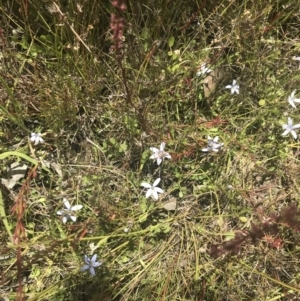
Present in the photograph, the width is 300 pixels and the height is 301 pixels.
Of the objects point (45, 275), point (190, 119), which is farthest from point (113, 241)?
point (190, 119)

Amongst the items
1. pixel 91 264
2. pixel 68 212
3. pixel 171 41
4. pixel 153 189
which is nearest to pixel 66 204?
pixel 68 212

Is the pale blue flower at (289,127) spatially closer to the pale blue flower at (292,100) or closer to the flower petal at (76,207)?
the pale blue flower at (292,100)

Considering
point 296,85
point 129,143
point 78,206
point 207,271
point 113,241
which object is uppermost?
point 296,85

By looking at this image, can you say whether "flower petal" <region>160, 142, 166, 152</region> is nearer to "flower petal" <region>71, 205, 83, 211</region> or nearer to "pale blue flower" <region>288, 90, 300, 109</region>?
"flower petal" <region>71, 205, 83, 211</region>

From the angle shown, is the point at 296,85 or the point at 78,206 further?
the point at 296,85

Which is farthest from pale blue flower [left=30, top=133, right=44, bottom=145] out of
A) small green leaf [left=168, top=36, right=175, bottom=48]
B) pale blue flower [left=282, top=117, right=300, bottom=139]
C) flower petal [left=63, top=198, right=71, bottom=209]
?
pale blue flower [left=282, top=117, right=300, bottom=139]

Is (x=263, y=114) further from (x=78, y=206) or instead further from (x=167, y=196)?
(x=78, y=206)


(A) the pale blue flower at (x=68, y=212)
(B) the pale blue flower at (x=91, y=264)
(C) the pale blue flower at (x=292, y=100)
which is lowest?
(B) the pale blue flower at (x=91, y=264)

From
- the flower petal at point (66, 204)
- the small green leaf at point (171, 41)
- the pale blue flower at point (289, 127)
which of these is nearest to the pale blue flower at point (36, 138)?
the flower petal at point (66, 204)

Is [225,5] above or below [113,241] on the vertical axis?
above

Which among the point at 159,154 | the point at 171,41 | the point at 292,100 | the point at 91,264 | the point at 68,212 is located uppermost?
the point at 171,41

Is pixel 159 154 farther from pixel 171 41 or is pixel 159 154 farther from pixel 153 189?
pixel 171 41
